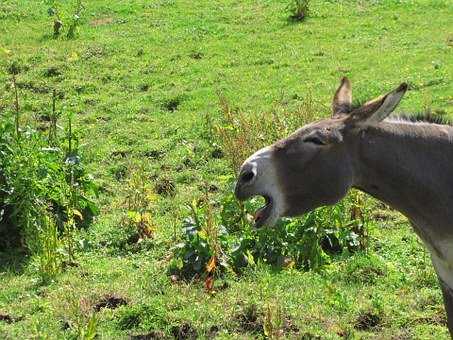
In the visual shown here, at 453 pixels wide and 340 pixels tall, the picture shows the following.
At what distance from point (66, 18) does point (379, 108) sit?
1458cm

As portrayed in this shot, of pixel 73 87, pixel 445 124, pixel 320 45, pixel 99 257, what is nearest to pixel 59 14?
pixel 73 87

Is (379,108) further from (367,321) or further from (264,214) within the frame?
(367,321)

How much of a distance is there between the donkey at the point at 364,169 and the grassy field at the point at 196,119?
60 cm

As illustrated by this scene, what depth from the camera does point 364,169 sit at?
557cm

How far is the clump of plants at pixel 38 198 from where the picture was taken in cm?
884

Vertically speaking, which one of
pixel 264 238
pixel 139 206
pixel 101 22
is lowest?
pixel 139 206

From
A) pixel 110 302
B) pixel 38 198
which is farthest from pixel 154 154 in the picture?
pixel 110 302

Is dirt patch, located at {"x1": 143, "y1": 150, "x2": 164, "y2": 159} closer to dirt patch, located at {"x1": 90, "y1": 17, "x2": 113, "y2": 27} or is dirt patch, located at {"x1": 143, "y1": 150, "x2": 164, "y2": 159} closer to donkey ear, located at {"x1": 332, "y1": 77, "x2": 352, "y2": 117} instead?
donkey ear, located at {"x1": 332, "y1": 77, "x2": 352, "y2": 117}

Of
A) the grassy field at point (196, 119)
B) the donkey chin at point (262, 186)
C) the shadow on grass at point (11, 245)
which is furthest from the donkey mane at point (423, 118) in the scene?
the shadow on grass at point (11, 245)

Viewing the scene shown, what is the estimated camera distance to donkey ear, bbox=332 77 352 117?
5793 mm

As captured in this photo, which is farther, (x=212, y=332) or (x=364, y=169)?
(x=212, y=332)

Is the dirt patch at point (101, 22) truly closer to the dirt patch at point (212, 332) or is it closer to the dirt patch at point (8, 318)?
the dirt patch at point (8, 318)

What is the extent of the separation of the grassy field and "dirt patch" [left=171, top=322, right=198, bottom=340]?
13 mm

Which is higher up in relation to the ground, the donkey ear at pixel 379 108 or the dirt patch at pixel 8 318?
the donkey ear at pixel 379 108
